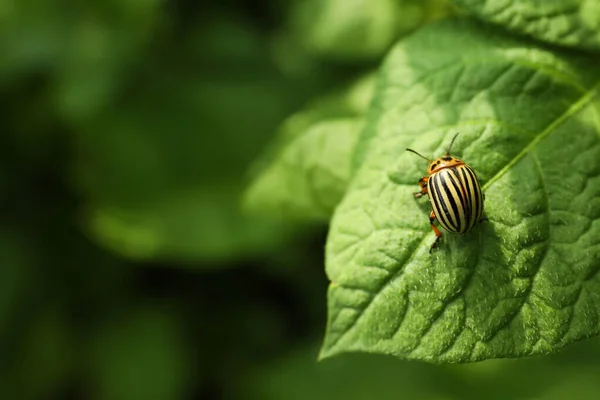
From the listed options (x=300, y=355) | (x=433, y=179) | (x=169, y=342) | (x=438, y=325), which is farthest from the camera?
(x=169, y=342)

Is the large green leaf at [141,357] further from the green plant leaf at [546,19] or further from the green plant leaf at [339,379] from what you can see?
the green plant leaf at [546,19]

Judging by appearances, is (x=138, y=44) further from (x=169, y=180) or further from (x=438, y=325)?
(x=438, y=325)

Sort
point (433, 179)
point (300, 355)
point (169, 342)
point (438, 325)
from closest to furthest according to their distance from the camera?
1. point (438, 325)
2. point (433, 179)
3. point (300, 355)
4. point (169, 342)

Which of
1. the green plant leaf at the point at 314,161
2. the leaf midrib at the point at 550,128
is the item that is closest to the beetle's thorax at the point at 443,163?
the leaf midrib at the point at 550,128

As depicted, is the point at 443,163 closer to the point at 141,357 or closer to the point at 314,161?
the point at 314,161

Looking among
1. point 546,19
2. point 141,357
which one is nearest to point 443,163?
point 546,19

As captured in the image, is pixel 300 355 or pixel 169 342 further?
pixel 169 342

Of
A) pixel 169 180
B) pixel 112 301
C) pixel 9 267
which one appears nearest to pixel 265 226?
pixel 169 180
